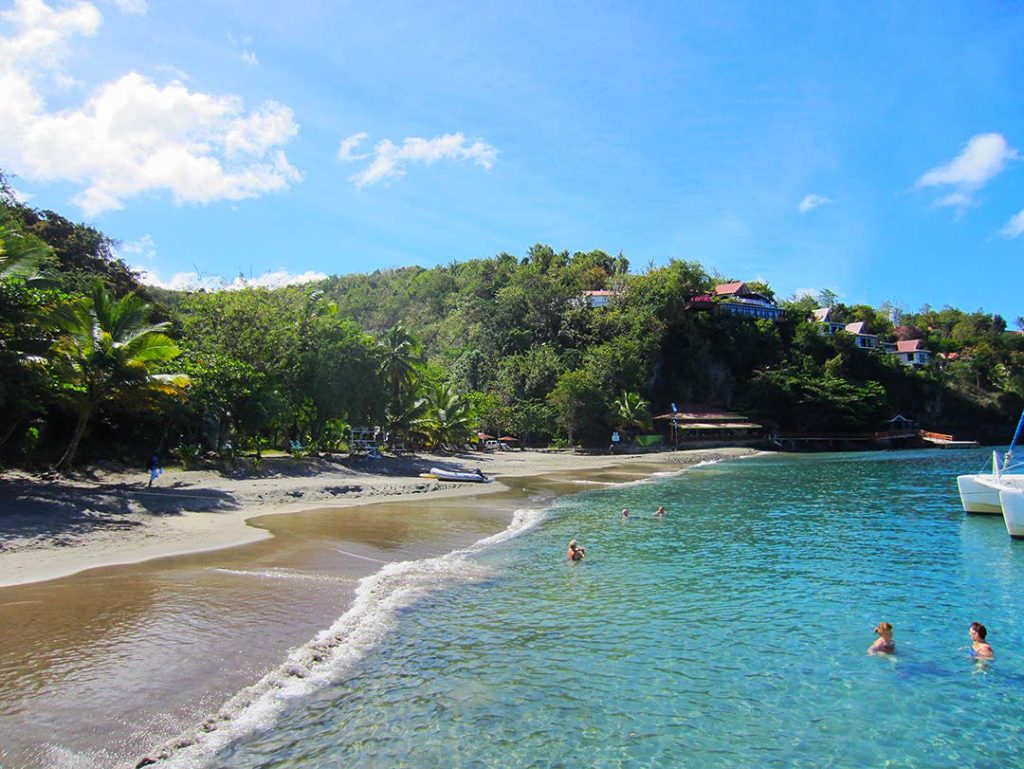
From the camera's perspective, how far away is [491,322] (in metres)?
88.6

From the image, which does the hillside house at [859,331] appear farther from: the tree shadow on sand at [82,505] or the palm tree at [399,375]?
the tree shadow on sand at [82,505]

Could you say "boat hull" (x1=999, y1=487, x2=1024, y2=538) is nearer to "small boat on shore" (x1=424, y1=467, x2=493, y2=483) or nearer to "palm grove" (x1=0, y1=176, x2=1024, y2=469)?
"small boat on shore" (x1=424, y1=467, x2=493, y2=483)

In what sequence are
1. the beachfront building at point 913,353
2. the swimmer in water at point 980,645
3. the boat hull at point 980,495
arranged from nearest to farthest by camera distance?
the swimmer in water at point 980,645 < the boat hull at point 980,495 < the beachfront building at point 913,353

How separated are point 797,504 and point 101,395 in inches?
1165

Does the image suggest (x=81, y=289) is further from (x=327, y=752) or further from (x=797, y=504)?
(x=797, y=504)

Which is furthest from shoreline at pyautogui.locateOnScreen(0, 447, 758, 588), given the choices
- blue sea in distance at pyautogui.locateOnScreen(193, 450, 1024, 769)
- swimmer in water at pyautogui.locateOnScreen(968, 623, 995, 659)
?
swimmer in water at pyautogui.locateOnScreen(968, 623, 995, 659)

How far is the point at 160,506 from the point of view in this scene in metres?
20.4

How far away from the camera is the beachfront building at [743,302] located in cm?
9359

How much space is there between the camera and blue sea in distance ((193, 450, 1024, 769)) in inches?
285

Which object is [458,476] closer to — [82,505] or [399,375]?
[399,375]

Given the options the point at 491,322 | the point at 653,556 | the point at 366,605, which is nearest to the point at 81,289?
the point at 366,605

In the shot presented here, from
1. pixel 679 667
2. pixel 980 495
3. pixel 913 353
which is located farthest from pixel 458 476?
pixel 913 353

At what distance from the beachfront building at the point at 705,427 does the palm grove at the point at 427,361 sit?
4158 mm

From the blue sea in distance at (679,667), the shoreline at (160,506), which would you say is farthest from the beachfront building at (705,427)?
the blue sea in distance at (679,667)
